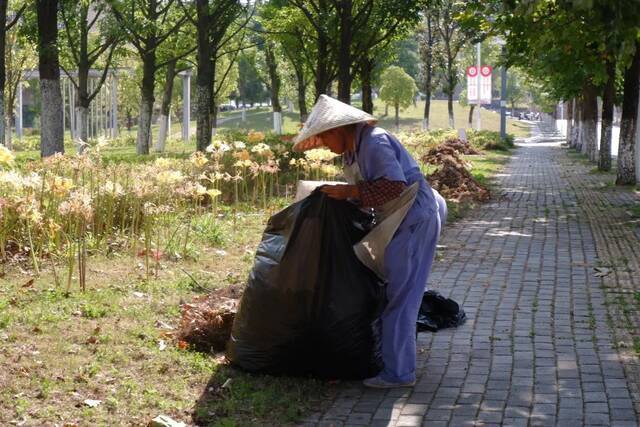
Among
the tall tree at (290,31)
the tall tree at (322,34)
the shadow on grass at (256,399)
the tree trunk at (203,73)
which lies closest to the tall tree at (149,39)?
the tall tree at (290,31)

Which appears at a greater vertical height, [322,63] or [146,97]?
[322,63]

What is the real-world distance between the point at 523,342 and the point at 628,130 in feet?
44.9

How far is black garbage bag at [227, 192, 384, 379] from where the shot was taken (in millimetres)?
5645

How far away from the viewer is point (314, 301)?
5637 mm

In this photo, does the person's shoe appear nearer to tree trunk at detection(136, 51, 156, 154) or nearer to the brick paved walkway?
the brick paved walkway

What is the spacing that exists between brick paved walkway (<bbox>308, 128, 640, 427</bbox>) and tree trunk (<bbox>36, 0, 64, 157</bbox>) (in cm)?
740

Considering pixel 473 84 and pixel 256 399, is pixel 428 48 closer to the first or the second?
pixel 473 84

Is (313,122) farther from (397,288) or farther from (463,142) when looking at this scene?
(463,142)

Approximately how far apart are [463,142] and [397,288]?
26.5 m

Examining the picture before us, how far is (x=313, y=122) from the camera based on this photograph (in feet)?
19.0

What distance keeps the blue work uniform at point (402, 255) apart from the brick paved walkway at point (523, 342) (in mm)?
216

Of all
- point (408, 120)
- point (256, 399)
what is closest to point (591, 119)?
point (256, 399)

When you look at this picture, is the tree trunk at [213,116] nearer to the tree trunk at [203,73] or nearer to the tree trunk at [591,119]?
the tree trunk at [591,119]

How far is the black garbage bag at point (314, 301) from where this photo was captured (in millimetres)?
5645
